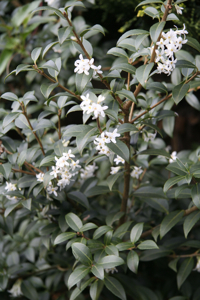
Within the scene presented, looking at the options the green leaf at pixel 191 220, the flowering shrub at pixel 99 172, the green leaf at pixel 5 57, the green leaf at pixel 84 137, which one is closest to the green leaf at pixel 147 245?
the flowering shrub at pixel 99 172

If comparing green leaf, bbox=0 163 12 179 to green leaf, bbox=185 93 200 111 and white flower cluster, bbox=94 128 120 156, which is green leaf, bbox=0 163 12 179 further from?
green leaf, bbox=185 93 200 111

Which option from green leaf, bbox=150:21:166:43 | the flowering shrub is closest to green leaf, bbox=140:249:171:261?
the flowering shrub

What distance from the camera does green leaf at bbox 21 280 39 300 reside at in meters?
1.16

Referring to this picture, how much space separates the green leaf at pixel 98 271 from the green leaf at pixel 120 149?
31cm

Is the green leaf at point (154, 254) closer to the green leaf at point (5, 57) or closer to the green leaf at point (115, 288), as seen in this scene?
the green leaf at point (115, 288)

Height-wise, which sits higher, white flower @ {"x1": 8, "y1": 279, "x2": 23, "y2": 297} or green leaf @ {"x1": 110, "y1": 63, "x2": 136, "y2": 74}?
green leaf @ {"x1": 110, "y1": 63, "x2": 136, "y2": 74}

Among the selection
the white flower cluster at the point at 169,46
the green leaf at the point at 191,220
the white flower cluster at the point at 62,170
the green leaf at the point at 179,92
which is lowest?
the green leaf at the point at 191,220

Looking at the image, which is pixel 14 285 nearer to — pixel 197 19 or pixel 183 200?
pixel 183 200

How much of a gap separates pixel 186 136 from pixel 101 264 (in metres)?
1.56

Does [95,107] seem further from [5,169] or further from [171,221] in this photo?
[171,221]

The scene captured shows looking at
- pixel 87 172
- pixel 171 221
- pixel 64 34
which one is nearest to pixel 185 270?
pixel 171 221

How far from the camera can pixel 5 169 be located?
89 centimetres

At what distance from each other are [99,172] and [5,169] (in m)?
0.74

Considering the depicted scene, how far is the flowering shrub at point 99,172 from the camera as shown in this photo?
2.56ft
